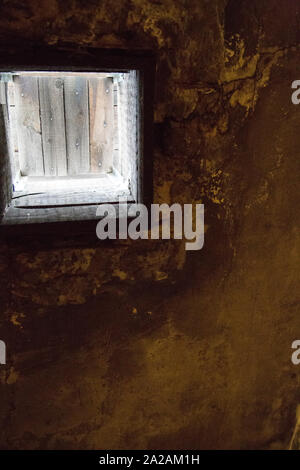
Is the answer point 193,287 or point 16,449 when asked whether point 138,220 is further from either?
point 16,449

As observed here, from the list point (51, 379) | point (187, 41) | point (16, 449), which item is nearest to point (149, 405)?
point (51, 379)

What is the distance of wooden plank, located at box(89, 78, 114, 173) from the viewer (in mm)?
1557

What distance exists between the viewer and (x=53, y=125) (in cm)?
159

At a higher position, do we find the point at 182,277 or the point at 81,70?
the point at 81,70

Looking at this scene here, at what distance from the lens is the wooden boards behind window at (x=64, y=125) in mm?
1537

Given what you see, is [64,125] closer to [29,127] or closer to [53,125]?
[53,125]

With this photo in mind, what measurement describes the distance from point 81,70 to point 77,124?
50 centimetres

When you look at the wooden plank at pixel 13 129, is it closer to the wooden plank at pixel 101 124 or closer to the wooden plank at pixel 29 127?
the wooden plank at pixel 29 127

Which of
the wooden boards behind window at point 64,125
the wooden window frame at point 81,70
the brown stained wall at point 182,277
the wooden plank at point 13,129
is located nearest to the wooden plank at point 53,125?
the wooden boards behind window at point 64,125

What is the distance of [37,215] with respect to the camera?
1188mm

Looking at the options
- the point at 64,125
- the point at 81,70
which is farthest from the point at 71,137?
the point at 81,70

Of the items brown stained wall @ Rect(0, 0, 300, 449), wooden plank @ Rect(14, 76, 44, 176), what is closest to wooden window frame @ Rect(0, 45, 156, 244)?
brown stained wall @ Rect(0, 0, 300, 449)

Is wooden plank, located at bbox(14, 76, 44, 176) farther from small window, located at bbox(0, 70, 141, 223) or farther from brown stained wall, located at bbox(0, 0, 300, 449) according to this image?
brown stained wall, located at bbox(0, 0, 300, 449)

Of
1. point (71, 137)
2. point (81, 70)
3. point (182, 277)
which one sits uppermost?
point (81, 70)
